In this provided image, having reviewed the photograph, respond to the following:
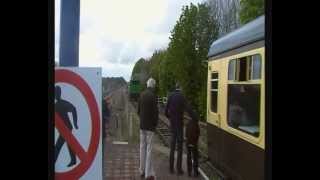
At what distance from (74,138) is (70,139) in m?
0.02

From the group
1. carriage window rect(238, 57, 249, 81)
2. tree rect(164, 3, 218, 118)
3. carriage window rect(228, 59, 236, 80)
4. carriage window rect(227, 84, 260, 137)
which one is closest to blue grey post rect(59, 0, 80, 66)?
tree rect(164, 3, 218, 118)

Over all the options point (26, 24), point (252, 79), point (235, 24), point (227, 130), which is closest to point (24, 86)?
point (26, 24)

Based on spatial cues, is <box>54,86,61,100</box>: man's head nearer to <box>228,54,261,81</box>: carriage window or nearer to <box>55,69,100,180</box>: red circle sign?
<box>55,69,100,180</box>: red circle sign

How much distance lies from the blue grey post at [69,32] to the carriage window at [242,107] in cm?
116

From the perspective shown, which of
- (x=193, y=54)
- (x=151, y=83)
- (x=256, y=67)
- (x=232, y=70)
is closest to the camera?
(x=151, y=83)

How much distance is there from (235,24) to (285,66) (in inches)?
32.6

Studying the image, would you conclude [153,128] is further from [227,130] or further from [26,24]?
[227,130]

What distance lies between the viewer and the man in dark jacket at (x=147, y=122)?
2.14 meters

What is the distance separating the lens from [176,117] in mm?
2248

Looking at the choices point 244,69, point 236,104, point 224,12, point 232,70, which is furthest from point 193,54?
point 232,70

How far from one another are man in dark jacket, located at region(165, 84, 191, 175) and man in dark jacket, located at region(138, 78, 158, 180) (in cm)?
6

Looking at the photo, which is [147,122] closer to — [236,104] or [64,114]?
[64,114]

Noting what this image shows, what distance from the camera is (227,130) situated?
3510mm

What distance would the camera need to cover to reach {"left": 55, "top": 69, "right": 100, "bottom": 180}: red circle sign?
1.88 m
